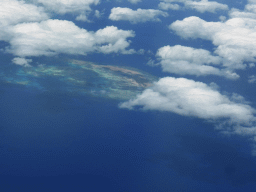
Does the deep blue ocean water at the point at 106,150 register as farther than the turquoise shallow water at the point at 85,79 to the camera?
No

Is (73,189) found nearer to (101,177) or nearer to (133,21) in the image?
(101,177)

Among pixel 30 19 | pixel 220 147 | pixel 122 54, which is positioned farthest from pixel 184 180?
pixel 30 19

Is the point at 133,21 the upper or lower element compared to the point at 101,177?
upper

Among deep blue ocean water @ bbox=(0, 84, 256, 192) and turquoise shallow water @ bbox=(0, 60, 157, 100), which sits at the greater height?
turquoise shallow water @ bbox=(0, 60, 157, 100)

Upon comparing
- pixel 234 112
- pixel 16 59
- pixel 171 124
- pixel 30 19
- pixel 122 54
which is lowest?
pixel 171 124

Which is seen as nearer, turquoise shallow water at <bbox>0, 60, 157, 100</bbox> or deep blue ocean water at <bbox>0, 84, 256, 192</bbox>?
deep blue ocean water at <bbox>0, 84, 256, 192</bbox>

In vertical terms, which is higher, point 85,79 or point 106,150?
point 85,79

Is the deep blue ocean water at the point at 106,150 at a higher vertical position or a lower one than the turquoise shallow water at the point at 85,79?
lower

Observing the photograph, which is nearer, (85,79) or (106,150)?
(106,150)
